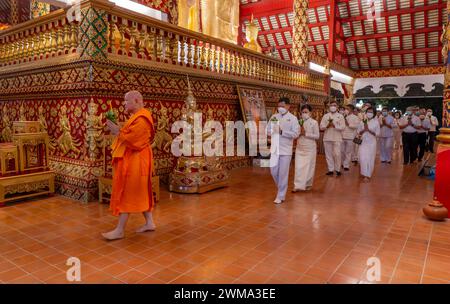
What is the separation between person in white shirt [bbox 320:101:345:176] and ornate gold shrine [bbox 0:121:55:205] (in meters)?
5.41

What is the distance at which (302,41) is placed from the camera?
1175 cm

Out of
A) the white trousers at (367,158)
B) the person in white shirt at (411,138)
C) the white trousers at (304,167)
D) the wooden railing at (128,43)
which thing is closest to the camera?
the wooden railing at (128,43)

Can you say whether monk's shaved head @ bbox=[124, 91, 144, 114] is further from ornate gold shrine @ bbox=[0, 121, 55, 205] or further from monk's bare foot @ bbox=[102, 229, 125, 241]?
ornate gold shrine @ bbox=[0, 121, 55, 205]

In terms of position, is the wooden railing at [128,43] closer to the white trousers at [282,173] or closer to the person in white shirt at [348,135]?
the white trousers at [282,173]

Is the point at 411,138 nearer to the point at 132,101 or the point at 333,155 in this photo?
the point at 333,155

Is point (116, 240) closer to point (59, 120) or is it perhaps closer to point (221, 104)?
point (59, 120)

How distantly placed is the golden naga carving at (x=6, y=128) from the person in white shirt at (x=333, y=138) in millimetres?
6485

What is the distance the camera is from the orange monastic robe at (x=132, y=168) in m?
3.18

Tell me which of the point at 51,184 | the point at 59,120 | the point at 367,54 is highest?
the point at 367,54

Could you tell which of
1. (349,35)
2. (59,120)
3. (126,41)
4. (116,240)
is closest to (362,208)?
(116,240)

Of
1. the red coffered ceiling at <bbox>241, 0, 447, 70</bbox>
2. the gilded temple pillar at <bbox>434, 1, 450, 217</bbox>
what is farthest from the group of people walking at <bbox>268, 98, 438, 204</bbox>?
the red coffered ceiling at <bbox>241, 0, 447, 70</bbox>

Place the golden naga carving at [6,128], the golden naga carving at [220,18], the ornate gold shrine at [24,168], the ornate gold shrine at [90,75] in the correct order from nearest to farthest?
the ornate gold shrine at [24,168], the ornate gold shrine at [90,75], the golden naga carving at [6,128], the golden naga carving at [220,18]

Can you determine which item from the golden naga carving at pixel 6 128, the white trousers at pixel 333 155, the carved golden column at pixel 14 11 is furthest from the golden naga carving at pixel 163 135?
the carved golden column at pixel 14 11

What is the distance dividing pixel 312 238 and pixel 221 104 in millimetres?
4534
